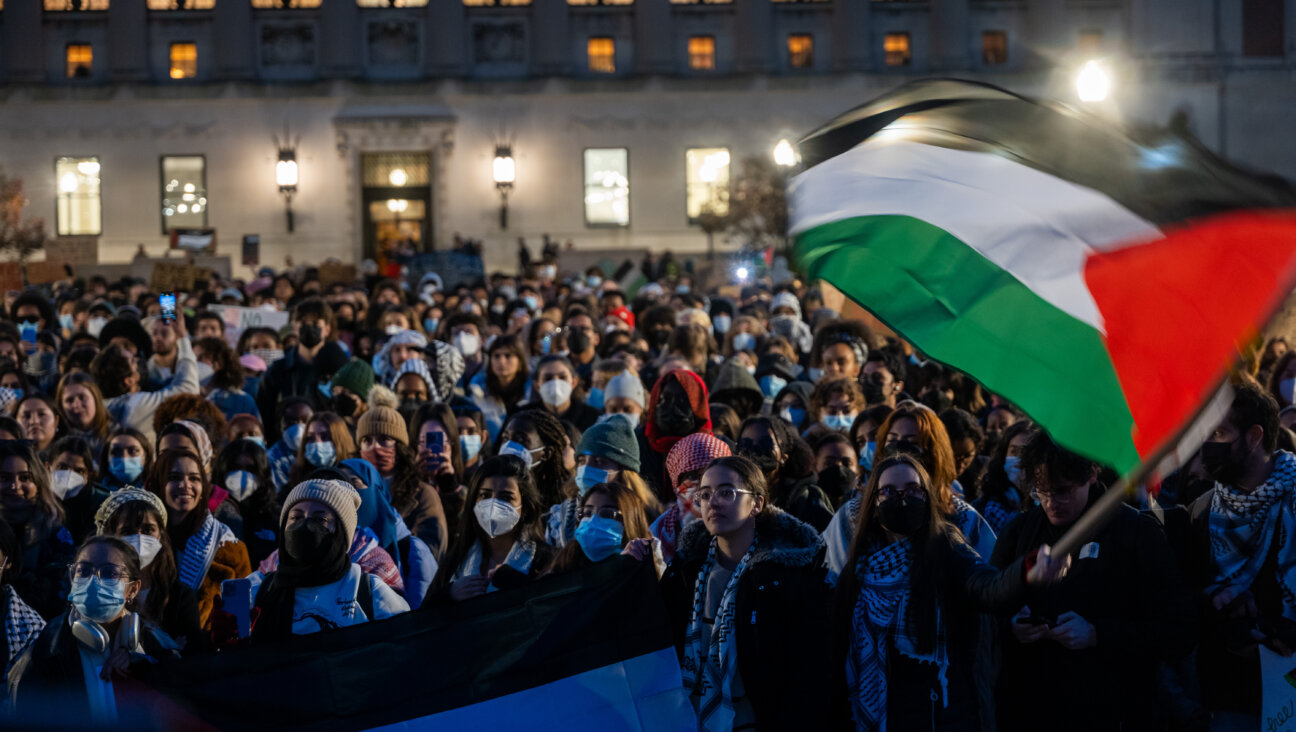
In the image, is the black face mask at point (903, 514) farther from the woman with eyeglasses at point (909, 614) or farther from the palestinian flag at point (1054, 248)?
the palestinian flag at point (1054, 248)

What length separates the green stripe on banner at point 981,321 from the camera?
4672 millimetres

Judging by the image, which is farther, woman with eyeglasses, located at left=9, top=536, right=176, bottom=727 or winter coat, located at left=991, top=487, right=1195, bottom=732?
winter coat, located at left=991, top=487, right=1195, bottom=732

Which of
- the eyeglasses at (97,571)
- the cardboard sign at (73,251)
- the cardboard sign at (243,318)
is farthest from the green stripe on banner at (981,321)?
the cardboard sign at (73,251)

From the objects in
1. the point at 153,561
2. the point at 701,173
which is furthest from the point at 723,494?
the point at 701,173

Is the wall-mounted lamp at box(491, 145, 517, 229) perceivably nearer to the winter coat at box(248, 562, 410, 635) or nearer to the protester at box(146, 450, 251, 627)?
the protester at box(146, 450, 251, 627)

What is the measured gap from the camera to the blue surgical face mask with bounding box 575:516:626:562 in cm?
611

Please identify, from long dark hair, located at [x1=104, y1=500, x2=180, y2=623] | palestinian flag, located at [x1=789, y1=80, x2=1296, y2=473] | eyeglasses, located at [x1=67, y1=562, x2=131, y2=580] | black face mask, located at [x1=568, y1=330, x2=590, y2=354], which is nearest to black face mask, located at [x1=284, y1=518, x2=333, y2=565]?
long dark hair, located at [x1=104, y1=500, x2=180, y2=623]

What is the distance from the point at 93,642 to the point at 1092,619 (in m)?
3.50

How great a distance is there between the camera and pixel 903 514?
18.4 ft

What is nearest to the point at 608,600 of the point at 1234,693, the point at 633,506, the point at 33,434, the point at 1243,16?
the point at 633,506

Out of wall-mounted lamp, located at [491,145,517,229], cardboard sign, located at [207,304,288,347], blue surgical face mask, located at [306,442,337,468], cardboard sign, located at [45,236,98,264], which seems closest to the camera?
blue surgical face mask, located at [306,442,337,468]

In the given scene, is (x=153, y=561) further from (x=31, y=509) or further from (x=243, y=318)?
(x=243, y=318)

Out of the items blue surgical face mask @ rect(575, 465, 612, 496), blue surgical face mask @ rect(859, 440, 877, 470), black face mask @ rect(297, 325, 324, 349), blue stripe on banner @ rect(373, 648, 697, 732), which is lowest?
blue stripe on banner @ rect(373, 648, 697, 732)

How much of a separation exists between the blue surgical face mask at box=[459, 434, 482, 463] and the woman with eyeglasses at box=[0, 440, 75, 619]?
2.87 meters
